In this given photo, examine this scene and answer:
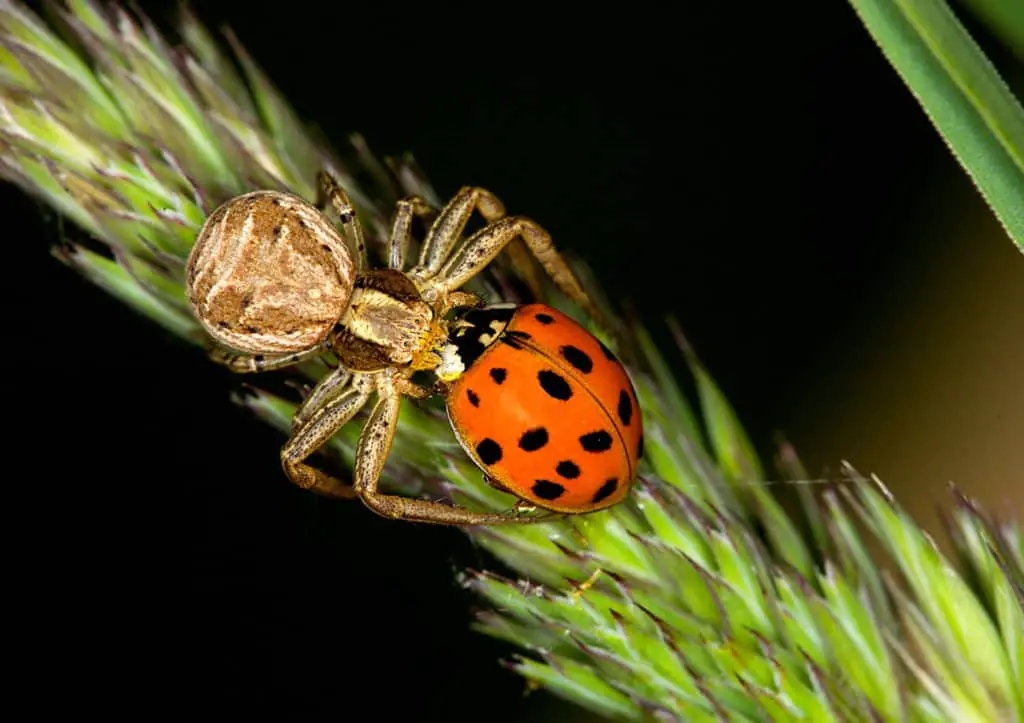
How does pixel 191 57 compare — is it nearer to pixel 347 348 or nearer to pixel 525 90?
pixel 347 348

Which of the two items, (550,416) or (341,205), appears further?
(341,205)

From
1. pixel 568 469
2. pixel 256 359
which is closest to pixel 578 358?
pixel 568 469

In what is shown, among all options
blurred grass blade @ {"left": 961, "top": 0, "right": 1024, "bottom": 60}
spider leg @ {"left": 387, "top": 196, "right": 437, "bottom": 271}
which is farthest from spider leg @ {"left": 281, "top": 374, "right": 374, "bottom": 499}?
blurred grass blade @ {"left": 961, "top": 0, "right": 1024, "bottom": 60}

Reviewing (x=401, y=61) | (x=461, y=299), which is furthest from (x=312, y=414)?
(x=401, y=61)

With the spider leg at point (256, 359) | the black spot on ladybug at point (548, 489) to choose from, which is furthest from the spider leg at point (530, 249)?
the black spot on ladybug at point (548, 489)

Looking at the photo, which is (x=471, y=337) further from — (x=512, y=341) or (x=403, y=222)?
(x=403, y=222)

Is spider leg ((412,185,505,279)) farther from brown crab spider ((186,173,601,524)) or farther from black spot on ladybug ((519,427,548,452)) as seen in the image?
black spot on ladybug ((519,427,548,452))
